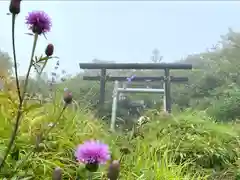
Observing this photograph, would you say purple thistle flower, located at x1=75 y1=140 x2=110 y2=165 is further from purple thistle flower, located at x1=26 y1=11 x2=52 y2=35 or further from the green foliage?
purple thistle flower, located at x1=26 y1=11 x2=52 y2=35

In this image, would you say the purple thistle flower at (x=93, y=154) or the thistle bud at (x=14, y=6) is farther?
the thistle bud at (x=14, y=6)

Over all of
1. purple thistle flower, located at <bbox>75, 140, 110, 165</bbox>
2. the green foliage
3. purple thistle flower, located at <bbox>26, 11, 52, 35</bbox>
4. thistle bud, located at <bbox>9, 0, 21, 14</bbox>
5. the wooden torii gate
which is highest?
thistle bud, located at <bbox>9, 0, 21, 14</bbox>

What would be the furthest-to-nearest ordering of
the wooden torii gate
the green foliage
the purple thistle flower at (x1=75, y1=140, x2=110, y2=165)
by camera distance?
the wooden torii gate, the green foliage, the purple thistle flower at (x1=75, y1=140, x2=110, y2=165)

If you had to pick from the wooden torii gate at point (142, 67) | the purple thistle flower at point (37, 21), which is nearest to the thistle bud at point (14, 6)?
the purple thistle flower at point (37, 21)

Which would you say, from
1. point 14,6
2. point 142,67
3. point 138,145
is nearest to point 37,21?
point 14,6

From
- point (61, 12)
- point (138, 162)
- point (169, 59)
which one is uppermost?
point (61, 12)

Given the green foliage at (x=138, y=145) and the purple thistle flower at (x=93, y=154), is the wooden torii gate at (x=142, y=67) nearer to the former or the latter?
the green foliage at (x=138, y=145)

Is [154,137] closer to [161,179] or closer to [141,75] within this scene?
[161,179]

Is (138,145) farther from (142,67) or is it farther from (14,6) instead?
(142,67)

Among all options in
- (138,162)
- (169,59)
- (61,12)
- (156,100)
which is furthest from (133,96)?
(138,162)

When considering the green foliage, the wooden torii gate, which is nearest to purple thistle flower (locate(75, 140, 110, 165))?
the green foliage

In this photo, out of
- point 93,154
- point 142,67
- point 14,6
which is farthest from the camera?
point 142,67

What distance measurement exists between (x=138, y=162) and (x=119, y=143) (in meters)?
0.26

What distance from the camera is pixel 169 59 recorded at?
4098mm
